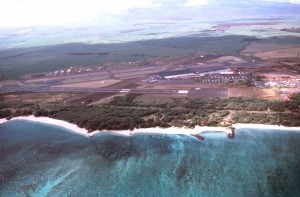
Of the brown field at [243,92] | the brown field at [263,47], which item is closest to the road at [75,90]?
the brown field at [243,92]

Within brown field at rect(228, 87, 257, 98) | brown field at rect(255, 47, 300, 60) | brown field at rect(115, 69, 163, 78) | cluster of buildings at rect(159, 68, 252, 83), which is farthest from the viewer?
brown field at rect(255, 47, 300, 60)

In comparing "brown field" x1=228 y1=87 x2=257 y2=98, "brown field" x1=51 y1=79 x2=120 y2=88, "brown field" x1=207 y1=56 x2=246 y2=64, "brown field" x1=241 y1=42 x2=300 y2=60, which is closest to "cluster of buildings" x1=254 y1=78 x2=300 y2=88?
"brown field" x1=228 y1=87 x2=257 y2=98

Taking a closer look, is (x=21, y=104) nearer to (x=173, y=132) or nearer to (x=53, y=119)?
(x=53, y=119)

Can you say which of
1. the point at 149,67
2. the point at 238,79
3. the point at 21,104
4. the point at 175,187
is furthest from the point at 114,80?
the point at 175,187

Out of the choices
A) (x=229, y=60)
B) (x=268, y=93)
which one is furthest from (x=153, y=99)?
(x=229, y=60)

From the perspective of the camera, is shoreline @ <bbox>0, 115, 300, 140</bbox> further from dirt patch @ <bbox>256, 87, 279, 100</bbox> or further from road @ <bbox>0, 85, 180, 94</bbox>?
road @ <bbox>0, 85, 180, 94</bbox>

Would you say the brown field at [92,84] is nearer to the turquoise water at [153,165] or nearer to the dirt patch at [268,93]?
the turquoise water at [153,165]
